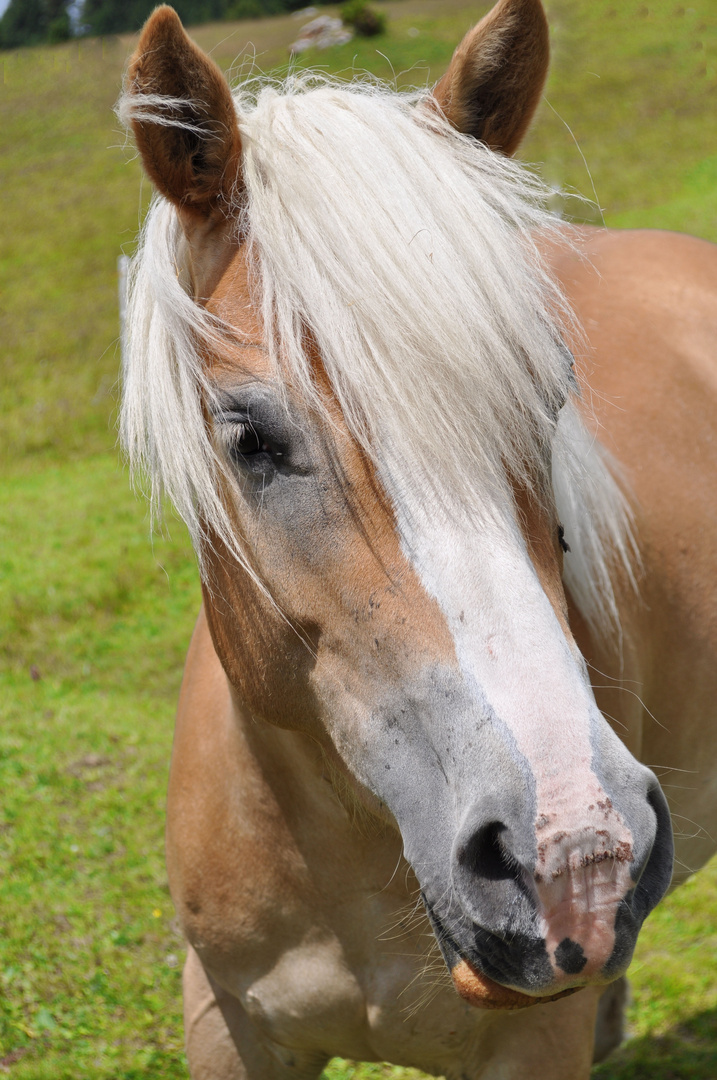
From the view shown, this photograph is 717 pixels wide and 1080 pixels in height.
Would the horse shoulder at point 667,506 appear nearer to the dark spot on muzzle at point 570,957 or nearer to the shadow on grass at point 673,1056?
the shadow on grass at point 673,1056

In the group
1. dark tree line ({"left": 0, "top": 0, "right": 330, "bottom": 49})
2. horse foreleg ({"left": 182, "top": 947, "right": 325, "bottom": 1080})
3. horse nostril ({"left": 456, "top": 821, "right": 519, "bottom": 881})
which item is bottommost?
horse foreleg ({"left": 182, "top": 947, "right": 325, "bottom": 1080})

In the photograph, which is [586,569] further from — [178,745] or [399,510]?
[178,745]

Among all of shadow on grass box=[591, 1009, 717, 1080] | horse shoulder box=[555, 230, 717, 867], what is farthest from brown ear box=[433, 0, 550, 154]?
shadow on grass box=[591, 1009, 717, 1080]

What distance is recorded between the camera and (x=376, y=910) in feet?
6.09

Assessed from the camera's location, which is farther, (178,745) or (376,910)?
(178,745)

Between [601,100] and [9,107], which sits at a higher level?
[9,107]

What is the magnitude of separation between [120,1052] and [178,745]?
5.11ft

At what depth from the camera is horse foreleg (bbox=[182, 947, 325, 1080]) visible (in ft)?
7.11

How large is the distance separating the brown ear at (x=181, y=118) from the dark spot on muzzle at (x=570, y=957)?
4.33 ft

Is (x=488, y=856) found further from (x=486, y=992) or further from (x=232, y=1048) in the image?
(x=232, y=1048)

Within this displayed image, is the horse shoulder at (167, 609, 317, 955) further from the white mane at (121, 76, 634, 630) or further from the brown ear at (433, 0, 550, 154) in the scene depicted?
the brown ear at (433, 0, 550, 154)

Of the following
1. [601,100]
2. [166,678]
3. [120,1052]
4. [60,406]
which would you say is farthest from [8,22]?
[120,1052]

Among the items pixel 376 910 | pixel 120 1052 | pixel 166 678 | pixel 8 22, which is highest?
pixel 8 22

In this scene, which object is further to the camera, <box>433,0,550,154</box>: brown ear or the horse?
<box>433,0,550,154</box>: brown ear
